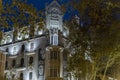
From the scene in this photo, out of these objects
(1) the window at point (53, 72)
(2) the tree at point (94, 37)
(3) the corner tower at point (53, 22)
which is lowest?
(1) the window at point (53, 72)

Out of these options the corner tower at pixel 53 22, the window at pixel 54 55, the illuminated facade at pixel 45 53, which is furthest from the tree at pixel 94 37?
the corner tower at pixel 53 22

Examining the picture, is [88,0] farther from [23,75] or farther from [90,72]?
[23,75]

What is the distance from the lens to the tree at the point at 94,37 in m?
19.8

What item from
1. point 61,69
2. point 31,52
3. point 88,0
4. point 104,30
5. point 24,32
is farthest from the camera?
point 31,52

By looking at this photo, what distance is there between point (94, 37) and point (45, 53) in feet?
94.5

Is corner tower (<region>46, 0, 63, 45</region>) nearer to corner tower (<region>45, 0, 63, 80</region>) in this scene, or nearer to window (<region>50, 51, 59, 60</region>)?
corner tower (<region>45, 0, 63, 80</region>)

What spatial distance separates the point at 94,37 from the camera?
21.0 m

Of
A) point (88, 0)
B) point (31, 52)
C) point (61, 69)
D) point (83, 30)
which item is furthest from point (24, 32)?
point (31, 52)

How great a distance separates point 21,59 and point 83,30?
3370 cm

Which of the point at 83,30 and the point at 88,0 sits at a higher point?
the point at 88,0

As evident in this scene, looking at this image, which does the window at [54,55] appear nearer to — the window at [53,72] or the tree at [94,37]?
the window at [53,72]

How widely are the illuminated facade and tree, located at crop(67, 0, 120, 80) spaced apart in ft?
81.4

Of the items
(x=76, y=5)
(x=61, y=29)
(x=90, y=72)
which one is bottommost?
(x=90, y=72)

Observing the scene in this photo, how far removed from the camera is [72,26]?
2153cm
